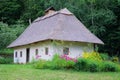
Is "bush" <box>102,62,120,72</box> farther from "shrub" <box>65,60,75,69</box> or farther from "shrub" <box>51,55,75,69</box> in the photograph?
"shrub" <box>51,55,75,69</box>

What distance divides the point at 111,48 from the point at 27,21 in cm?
1607

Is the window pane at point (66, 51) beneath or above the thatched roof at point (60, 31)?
beneath

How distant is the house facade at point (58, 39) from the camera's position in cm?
3097

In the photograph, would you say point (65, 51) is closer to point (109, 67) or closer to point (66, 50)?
point (66, 50)

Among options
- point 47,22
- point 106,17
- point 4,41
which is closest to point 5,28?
point 4,41

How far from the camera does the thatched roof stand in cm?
3095

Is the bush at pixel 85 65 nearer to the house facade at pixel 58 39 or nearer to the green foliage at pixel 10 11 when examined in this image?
the house facade at pixel 58 39

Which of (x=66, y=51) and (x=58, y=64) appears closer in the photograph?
(x=58, y=64)

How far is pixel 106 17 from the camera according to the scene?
42.9 m

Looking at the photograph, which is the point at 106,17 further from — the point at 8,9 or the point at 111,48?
the point at 8,9

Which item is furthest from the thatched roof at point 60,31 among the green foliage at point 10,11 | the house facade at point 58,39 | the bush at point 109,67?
the green foliage at point 10,11

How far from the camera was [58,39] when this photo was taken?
1179 inches

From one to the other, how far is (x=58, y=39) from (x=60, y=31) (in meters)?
1.56

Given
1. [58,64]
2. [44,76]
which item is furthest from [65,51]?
[44,76]
